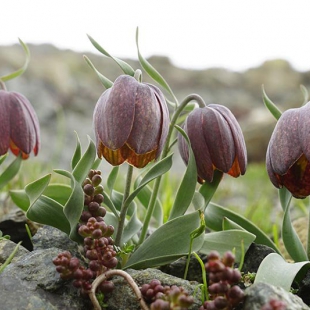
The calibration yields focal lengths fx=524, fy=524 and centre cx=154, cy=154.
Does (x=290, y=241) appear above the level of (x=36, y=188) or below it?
below

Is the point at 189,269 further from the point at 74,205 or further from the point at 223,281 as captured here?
the point at 223,281

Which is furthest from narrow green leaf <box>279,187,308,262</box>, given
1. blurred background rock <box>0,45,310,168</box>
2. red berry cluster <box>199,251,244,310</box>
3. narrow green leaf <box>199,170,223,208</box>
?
blurred background rock <box>0,45,310,168</box>

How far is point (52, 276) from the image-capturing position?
1007 mm

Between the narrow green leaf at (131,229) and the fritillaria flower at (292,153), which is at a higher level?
the fritillaria flower at (292,153)

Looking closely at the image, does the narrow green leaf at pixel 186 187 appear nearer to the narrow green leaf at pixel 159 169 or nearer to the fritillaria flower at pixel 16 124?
the narrow green leaf at pixel 159 169

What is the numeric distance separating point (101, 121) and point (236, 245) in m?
0.42

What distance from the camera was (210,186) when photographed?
1253mm

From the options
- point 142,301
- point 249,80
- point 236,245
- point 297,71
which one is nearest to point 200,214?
point 236,245

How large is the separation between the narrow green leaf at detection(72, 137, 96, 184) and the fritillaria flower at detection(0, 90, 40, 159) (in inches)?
9.3

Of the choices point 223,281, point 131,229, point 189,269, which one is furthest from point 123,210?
point 223,281

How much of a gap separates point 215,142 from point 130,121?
212mm

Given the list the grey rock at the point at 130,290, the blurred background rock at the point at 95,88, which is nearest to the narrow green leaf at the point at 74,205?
the grey rock at the point at 130,290

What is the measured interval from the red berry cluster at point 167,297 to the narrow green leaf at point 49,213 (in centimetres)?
35

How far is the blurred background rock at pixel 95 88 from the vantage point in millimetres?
7705
